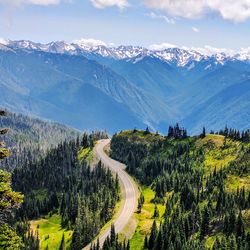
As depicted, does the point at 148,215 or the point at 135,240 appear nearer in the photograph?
the point at 135,240

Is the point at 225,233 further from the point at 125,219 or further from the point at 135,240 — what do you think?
the point at 125,219

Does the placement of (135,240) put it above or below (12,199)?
below

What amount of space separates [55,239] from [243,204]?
7439cm


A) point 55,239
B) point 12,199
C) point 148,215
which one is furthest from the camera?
point 148,215

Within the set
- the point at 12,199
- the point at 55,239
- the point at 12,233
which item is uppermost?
the point at 12,199

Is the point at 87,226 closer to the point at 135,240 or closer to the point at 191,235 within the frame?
the point at 135,240

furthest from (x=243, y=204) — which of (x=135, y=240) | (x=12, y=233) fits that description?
(x=12, y=233)

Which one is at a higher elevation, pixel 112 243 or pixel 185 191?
pixel 185 191

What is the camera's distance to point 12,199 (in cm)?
4541

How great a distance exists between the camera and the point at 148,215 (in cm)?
19362

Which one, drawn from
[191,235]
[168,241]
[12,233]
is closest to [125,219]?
[191,235]

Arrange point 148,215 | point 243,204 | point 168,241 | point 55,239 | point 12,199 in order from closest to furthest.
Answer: point 12,199 → point 168,241 → point 243,204 → point 55,239 → point 148,215

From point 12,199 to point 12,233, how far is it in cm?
462

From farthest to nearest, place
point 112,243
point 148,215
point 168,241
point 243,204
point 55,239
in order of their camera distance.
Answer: point 148,215 < point 55,239 < point 243,204 < point 112,243 < point 168,241
